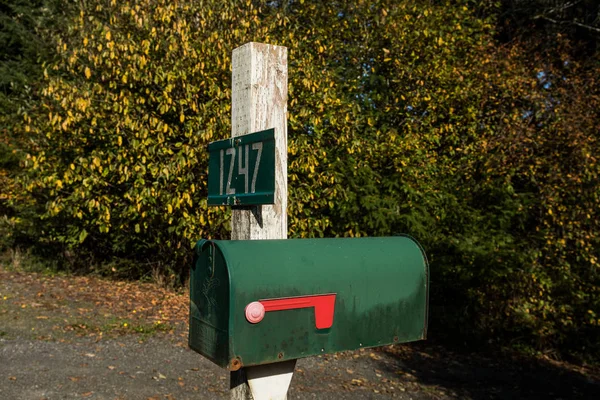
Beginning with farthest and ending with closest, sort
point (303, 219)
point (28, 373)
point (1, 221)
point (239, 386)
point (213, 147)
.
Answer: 1. point (1, 221)
2. point (303, 219)
3. point (28, 373)
4. point (213, 147)
5. point (239, 386)

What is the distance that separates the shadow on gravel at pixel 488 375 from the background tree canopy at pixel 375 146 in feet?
1.91

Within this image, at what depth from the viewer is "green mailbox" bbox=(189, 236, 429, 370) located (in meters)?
1.76

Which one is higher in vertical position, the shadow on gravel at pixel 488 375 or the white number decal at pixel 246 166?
the white number decal at pixel 246 166

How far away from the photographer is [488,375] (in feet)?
22.1

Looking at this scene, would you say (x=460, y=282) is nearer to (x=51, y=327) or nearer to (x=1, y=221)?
(x=51, y=327)

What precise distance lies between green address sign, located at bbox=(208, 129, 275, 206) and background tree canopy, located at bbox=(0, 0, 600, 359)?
474cm

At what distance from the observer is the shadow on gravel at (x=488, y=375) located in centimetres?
612

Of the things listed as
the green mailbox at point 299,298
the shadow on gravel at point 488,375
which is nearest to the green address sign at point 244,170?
the green mailbox at point 299,298

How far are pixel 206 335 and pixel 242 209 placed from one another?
515 millimetres

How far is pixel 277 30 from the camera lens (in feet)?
29.7

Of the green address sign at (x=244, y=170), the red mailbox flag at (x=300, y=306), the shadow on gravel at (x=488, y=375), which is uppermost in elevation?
the green address sign at (x=244, y=170)

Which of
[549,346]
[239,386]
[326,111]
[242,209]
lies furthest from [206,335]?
[549,346]

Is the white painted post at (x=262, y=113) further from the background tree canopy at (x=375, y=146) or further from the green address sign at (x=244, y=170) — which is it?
the background tree canopy at (x=375, y=146)

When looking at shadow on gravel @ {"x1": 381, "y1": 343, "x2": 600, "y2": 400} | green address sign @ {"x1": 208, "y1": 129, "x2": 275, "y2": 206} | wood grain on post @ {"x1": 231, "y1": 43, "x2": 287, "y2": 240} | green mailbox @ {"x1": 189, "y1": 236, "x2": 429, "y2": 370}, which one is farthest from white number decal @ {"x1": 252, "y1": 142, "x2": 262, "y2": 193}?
shadow on gravel @ {"x1": 381, "y1": 343, "x2": 600, "y2": 400}
